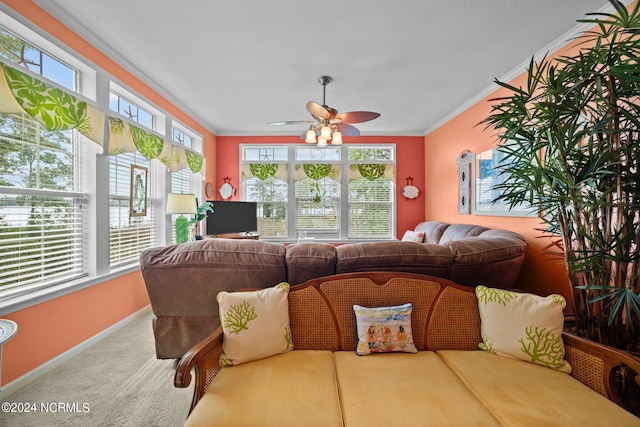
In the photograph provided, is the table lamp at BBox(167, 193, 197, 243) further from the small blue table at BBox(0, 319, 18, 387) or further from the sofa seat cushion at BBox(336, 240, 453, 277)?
the sofa seat cushion at BBox(336, 240, 453, 277)

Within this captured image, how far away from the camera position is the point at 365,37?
2461 mm

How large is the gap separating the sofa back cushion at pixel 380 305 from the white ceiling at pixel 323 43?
1.96 meters

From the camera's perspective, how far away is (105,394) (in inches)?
74.2

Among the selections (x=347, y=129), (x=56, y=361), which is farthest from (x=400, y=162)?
(x=56, y=361)

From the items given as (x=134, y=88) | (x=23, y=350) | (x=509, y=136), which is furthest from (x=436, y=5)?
(x=23, y=350)

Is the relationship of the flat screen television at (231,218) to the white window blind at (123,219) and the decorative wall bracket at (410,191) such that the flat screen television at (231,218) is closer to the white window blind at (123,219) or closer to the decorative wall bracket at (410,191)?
the white window blind at (123,219)

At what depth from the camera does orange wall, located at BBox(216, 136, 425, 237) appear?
5.60m

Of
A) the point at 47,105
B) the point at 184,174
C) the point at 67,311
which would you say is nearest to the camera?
the point at 47,105

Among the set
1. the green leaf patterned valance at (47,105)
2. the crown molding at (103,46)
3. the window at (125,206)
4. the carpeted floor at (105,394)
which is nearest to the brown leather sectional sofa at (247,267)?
the carpeted floor at (105,394)

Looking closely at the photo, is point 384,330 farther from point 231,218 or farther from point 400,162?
point 400,162

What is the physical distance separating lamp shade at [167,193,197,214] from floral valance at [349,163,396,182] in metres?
3.06

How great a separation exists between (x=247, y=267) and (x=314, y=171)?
3945 mm

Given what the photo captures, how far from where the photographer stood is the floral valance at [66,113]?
1843mm

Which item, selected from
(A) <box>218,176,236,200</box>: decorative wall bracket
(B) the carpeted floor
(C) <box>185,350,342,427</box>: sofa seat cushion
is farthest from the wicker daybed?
(A) <box>218,176,236,200</box>: decorative wall bracket
